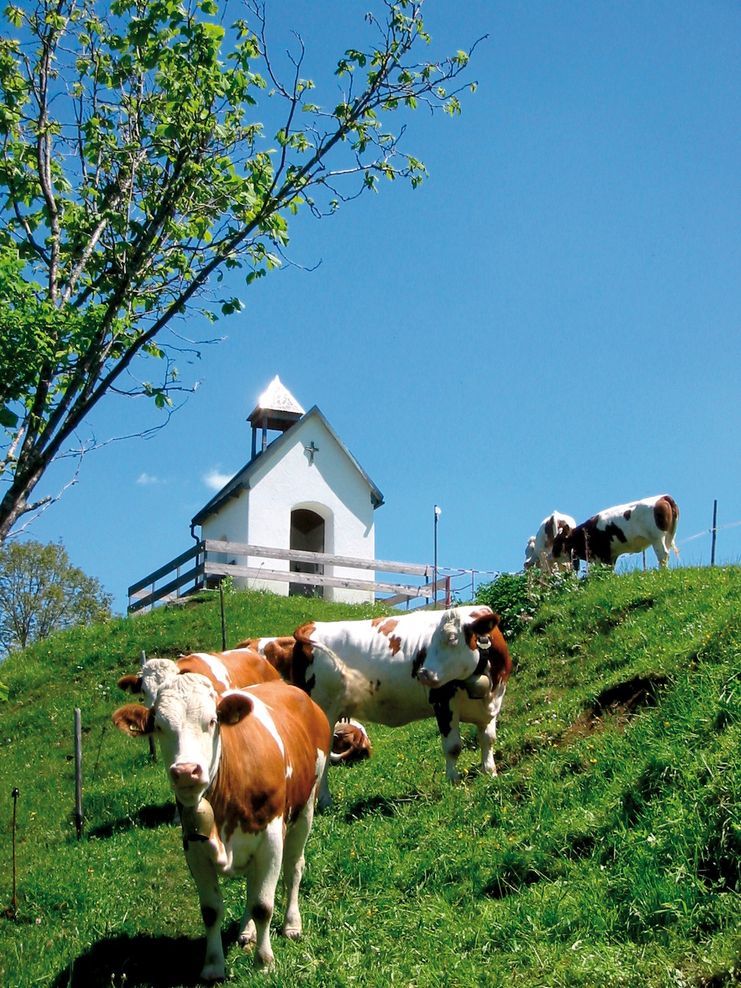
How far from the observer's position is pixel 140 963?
24.5ft

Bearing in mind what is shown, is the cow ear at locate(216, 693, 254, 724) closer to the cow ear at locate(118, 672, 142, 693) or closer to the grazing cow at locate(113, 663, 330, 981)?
the grazing cow at locate(113, 663, 330, 981)

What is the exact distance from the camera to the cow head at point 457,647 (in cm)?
1091

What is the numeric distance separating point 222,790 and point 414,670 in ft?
16.8

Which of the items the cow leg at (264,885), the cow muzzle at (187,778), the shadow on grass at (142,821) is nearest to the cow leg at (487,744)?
the shadow on grass at (142,821)

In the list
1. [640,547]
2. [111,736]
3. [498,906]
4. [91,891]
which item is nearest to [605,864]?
[498,906]

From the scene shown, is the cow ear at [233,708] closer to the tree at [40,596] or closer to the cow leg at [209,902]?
the cow leg at [209,902]

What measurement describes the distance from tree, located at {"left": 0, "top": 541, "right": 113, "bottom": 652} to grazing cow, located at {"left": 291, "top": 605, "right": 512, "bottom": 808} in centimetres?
3200

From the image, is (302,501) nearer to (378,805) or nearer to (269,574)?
(269,574)

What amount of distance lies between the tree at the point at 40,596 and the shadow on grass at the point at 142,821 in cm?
3105

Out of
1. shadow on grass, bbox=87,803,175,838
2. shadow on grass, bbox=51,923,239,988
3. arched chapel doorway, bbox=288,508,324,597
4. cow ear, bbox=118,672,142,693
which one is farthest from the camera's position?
arched chapel doorway, bbox=288,508,324,597

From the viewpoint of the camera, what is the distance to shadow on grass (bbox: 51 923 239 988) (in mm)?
7113

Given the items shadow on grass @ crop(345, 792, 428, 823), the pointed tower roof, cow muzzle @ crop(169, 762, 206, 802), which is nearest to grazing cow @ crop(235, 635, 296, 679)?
shadow on grass @ crop(345, 792, 428, 823)

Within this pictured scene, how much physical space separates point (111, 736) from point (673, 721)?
10.8 meters

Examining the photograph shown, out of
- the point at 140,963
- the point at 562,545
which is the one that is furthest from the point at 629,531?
the point at 140,963
